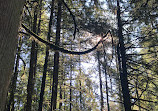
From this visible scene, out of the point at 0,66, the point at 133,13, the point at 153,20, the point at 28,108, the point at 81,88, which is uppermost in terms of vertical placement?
the point at 133,13

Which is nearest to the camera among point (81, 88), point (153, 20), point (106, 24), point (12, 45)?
point (12, 45)

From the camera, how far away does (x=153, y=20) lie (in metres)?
7.88

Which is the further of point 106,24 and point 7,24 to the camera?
point 106,24

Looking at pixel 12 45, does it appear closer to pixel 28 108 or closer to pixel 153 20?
pixel 28 108

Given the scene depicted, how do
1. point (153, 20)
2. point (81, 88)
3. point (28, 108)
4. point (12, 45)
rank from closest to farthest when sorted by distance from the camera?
point (12, 45) → point (28, 108) → point (81, 88) → point (153, 20)

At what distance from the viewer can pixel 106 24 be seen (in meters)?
9.37

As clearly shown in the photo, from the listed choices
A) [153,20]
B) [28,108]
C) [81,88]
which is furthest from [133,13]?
[28,108]

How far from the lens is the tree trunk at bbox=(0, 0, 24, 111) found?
30.2 inches

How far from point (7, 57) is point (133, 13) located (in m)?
8.89

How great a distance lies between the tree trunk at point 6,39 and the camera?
0.77m

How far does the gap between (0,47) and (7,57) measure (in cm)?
8

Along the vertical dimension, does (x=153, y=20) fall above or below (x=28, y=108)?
above

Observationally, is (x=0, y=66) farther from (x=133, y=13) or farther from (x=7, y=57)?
(x=133, y=13)

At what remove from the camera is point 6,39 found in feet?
2.61
